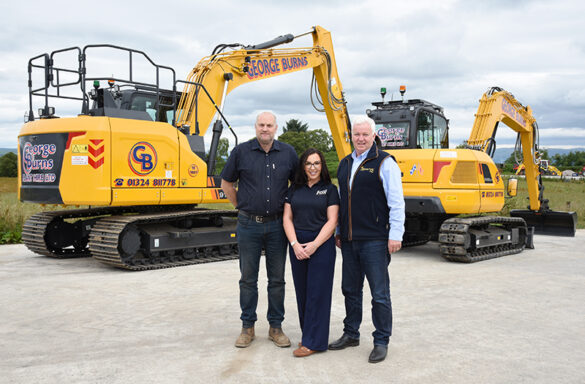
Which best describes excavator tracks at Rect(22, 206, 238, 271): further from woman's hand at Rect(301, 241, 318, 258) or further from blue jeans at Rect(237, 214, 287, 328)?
woman's hand at Rect(301, 241, 318, 258)

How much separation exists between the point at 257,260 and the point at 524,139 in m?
10.7

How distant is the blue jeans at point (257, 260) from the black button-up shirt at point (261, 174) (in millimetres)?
138

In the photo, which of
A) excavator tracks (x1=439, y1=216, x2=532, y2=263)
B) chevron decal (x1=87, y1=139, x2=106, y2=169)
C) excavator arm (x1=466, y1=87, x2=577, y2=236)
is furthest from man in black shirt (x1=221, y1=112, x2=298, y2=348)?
excavator arm (x1=466, y1=87, x2=577, y2=236)

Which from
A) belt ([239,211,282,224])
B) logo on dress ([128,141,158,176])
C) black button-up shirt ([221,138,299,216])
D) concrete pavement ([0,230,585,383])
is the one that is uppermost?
logo on dress ([128,141,158,176])

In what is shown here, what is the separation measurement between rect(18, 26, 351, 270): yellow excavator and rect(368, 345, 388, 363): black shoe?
4.95 metres

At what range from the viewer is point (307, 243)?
4.36 m

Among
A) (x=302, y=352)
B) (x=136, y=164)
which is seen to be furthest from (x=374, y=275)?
(x=136, y=164)

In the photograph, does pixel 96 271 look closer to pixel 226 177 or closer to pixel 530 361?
pixel 226 177

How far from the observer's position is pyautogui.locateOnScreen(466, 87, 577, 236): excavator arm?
1112 centimetres

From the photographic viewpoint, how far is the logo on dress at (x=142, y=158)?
8.08 meters

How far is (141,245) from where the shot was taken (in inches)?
341

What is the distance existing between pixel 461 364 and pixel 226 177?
2468mm

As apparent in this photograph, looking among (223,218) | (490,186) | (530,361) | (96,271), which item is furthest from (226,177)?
(490,186)

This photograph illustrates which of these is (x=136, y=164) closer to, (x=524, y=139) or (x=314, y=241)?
(x=314, y=241)
